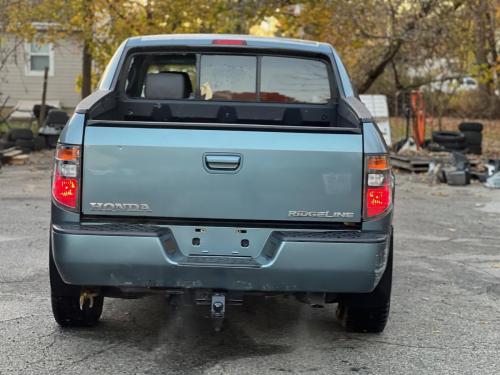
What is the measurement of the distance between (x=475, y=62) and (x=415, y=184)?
7930 millimetres

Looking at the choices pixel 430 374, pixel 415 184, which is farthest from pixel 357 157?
pixel 415 184

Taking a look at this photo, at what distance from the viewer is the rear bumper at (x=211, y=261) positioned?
4.53 m

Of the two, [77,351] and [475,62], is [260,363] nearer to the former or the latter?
[77,351]

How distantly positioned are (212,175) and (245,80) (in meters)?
1.78

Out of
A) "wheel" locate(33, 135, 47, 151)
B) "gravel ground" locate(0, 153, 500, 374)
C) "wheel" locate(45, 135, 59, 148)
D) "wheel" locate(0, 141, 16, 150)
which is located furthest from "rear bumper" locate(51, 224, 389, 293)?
"wheel" locate(45, 135, 59, 148)

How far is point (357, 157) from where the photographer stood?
4.56m

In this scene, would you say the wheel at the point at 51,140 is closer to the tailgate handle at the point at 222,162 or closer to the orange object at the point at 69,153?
the orange object at the point at 69,153

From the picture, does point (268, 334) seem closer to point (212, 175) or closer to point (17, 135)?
point (212, 175)

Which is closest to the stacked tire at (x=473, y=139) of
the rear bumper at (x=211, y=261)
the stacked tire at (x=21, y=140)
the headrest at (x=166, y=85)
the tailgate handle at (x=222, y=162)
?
the stacked tire at (x=21, y=140)

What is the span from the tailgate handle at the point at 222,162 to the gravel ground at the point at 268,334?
115cm

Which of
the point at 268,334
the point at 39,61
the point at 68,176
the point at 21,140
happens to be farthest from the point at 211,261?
the point at 39,61

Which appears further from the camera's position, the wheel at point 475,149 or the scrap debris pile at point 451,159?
the wheel at point 475,149

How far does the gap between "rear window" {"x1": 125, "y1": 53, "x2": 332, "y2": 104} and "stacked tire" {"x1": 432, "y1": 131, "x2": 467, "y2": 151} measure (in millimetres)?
13085

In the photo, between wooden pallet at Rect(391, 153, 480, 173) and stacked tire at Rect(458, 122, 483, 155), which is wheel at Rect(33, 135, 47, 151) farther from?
stacked tire at Rect(458, 122, 483, 155)
